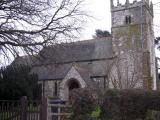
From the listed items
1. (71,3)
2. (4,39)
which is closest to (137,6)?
(71,3)

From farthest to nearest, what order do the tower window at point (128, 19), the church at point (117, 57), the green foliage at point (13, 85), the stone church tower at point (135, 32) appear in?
the tower window at point (128, 19) < the stone church tower at point (135, 32) < the church at point (117, 57) < the green foliage at point (13, 85)

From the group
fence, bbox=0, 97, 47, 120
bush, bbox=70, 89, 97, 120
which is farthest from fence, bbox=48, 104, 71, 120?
fence, bbox=0, 97, 47, 120

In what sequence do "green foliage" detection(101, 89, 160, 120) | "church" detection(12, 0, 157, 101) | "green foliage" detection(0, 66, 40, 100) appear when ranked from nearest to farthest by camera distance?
1. "green foliage" detection(101, 89, 160, 120)
2. "green foliage" detection(0, 66, 40, 100)
3. "church" detection(12, 0, 157, 101)

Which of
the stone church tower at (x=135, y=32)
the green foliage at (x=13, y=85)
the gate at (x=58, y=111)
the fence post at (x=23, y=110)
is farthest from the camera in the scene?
the stone church tower at (x=135, y=32)

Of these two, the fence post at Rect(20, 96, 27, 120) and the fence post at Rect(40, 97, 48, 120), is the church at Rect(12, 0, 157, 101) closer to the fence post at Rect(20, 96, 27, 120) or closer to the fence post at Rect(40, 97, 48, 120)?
the fence post at Rect(40, 97, 48, 120)

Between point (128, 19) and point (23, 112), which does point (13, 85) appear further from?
point (128, 19)

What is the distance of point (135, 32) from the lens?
43.4m

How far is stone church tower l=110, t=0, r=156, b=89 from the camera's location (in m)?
42.0

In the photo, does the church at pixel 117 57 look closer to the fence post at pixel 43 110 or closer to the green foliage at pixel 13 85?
the green foliage at pixel 13 85

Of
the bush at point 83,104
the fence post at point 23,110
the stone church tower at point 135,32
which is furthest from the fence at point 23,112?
the stone church tower at point 135,32

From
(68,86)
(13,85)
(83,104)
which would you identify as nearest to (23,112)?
(83,104)

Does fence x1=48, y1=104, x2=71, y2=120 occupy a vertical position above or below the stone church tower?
below

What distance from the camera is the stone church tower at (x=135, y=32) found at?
42.0 m

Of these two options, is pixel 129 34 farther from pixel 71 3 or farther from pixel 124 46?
pixel 71 3
